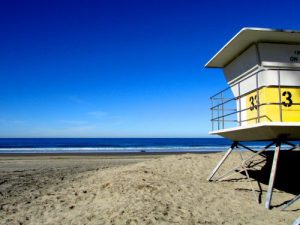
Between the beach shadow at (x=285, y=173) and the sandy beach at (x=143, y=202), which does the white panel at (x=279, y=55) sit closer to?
the sandy beach at (x=143, y=202)

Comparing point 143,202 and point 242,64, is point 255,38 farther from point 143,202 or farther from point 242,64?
point 143,202

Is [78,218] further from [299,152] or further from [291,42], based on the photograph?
[299,152]

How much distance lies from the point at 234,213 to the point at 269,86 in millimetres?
3715

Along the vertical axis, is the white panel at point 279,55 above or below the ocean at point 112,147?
above

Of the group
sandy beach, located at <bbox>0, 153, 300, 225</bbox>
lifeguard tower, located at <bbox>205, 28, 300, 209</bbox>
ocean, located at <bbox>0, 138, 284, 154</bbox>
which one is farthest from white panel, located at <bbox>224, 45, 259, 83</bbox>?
ocean, located at <bbox>0, 138, 284, 154</bbox>

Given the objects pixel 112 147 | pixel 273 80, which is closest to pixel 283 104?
pixel 273 80

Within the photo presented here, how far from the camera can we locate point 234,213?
8.58 metres

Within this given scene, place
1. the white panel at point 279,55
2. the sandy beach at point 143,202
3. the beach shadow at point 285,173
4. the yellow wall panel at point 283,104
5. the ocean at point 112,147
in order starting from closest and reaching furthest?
the sandy beach at point 143,202 → the yellow wall panel at point 283,104 → the white panel at point 279,55 → the beach shadow at point 285,173 → the ocean at point 112,147

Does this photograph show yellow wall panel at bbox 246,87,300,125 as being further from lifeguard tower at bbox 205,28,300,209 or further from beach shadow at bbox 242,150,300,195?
beach shadow at bbox 242,150,300,195

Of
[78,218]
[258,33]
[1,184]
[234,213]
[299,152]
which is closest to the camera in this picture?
[78,218]

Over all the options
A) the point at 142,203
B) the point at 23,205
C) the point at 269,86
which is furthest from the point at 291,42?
the point at 23,205

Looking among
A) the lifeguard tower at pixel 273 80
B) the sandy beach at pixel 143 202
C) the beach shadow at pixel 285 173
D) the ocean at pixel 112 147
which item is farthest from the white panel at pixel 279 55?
the ocean at pixel 112 147

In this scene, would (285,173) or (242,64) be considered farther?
(285,173)

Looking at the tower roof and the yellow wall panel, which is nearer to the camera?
the tower roof
